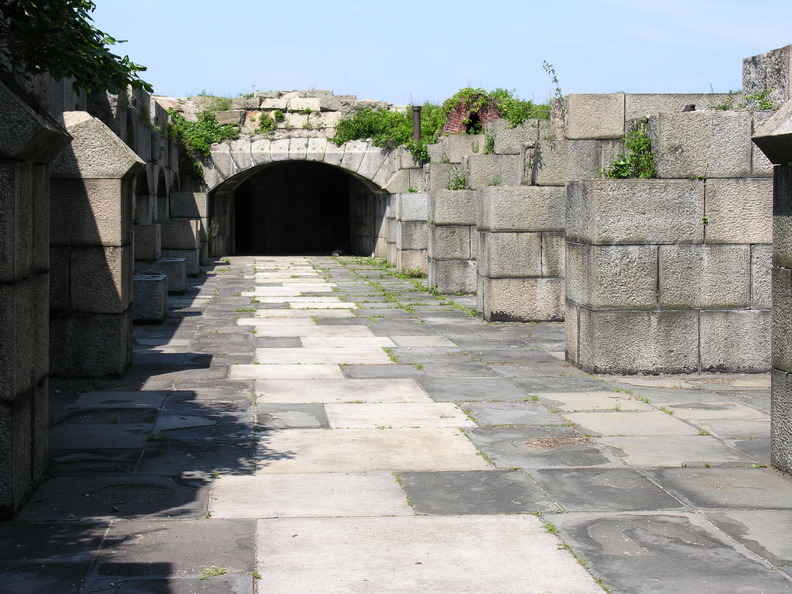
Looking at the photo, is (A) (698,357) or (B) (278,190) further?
(B) (278,190)

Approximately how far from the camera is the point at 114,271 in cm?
754

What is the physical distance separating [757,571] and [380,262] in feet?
58.1

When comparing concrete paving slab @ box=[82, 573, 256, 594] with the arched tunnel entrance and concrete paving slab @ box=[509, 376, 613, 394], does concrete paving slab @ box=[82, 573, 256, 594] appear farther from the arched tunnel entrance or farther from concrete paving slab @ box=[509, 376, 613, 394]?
the arched tunnel entrance

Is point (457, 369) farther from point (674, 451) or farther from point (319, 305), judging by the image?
point (319, 305)

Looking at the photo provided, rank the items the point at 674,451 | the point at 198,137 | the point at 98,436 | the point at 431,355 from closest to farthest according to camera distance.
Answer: the point at 674,451 → the point at 98,436 → the point at 431,355 → the point at 198,137

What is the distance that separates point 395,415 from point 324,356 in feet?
8.06

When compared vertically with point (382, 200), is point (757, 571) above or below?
below

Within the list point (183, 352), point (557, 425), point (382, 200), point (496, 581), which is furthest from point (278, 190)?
point (496, 581)

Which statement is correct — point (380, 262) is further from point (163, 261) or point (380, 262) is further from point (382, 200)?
point (163, 261)

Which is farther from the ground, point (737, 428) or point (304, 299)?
point (304, 299)

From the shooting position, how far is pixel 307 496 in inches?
180

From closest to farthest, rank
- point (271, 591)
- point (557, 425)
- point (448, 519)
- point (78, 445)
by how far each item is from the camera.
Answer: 1. point (271, 591)
2. point (448, 519)
3. point (78, 445)
4. point (557, 425)

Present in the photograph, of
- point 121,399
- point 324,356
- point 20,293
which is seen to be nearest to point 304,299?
point 324,356

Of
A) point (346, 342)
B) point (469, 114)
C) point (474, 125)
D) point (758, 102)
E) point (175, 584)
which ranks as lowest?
point (175, 584)
